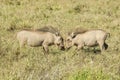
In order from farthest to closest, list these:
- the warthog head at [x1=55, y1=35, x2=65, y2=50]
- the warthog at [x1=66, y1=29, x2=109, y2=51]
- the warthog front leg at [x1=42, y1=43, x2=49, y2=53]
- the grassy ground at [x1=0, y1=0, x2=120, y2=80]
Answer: the warthog at [x1=66, y1=29, x2=109, y2=51] → the warthog head at [x1=55, y1=35, x2=65, y2=50] → the warthog front leg at [x1=42, y1=43, x2=49, y2=53] → the grassy ground at [x1=0, y1=0, x2=120, y2=80]

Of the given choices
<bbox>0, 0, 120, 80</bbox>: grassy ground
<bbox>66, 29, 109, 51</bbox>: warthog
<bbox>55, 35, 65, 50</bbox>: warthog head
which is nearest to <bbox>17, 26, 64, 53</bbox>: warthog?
<bbox>55, 35, 65, 50</bbox>: warthog head

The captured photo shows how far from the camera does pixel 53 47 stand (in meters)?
8.66

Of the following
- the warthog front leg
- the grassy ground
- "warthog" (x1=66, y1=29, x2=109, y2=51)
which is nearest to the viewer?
the grassy ground

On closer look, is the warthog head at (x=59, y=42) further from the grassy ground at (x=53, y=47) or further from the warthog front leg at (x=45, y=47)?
the warthog front leg at (x=45, y=47)

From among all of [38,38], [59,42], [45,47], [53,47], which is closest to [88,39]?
[59,42]

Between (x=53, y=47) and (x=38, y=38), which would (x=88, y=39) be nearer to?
(x=53, y=47)

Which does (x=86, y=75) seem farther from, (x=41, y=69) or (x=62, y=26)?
(x=62, y=26)

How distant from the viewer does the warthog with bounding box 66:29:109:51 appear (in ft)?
27.4

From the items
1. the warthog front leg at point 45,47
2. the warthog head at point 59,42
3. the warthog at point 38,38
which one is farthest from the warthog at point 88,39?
the warthog front leg at point 45,47

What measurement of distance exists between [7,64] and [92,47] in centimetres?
281

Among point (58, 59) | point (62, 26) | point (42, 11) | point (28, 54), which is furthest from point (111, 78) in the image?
point (42, 11)

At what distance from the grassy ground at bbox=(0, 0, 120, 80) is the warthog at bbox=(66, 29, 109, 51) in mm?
142

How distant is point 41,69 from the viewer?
6.02m

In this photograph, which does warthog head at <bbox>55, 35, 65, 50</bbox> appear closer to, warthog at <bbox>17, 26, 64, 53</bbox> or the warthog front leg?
warthog at <bbox>17, 26, 64, 53</bbox>
